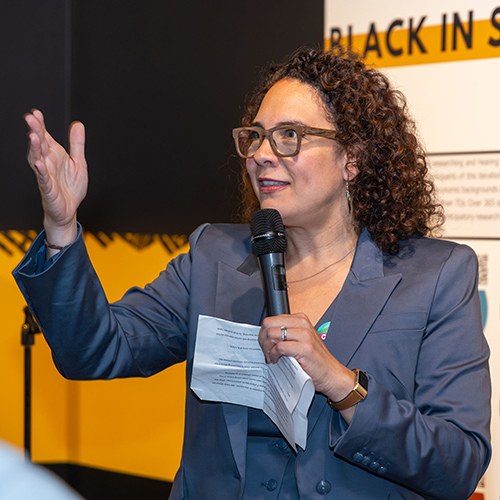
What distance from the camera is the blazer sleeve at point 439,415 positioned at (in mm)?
1348

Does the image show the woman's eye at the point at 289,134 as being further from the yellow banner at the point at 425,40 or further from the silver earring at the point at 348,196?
the yellow banner at the point at 425,40

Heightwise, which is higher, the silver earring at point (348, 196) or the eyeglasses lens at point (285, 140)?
the eyeglasses lens at point (285, 140)

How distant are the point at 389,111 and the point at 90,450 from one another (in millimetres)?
2552

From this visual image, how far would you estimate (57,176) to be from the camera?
1411 millimetres

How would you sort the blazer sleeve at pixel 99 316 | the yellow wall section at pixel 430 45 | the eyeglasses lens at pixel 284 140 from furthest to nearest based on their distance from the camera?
the yellow wall section at pixel 430 45
the eyeglasses lens at pixel 284 140
the blazer sleeve at pixel 99 316

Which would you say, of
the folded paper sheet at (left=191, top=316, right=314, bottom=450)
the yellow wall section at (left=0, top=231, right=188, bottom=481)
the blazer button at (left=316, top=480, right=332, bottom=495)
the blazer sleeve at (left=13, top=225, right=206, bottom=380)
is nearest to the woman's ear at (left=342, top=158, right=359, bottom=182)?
the blazer sleeve at (left=13, top=225, right=206, bottom=380)

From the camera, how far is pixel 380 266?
1.69 meters

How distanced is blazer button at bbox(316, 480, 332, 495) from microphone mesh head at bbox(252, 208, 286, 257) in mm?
574

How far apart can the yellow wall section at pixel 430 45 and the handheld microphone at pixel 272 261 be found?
1511mm

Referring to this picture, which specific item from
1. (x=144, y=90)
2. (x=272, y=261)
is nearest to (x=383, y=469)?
(x=272, y=261)

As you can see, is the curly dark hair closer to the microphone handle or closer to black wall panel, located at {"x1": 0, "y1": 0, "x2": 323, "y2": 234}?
the microphone handle

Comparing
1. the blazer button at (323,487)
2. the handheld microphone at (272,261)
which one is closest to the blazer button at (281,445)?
the blazer button at (323,487)

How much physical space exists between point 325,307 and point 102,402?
6.84 feet

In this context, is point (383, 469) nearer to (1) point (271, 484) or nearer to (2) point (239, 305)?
(1) point (271, 484)
